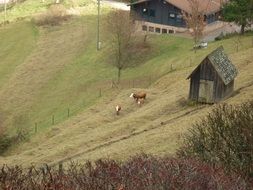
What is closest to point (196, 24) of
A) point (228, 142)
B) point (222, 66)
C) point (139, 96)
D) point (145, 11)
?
point (145, 11)

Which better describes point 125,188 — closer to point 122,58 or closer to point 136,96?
point 136,96

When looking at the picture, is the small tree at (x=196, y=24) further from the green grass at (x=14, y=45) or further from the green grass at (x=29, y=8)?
the green grass at (x=29, y=8)

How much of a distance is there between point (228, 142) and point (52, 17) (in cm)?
7142

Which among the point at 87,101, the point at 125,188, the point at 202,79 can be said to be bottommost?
the point at 87,101

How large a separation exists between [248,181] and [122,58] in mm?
51055

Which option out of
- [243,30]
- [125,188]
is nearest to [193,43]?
[243,30]

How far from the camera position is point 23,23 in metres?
92.1

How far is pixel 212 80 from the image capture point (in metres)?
47.2

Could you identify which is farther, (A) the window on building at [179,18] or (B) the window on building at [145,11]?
(B) the window on building at [145,11]

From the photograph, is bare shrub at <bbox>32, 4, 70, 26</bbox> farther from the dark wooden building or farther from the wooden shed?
the wooden shed

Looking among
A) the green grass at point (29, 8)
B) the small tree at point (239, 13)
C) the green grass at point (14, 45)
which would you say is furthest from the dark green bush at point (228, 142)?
the green grass at point (29, 8)

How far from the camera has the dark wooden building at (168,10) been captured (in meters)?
83.1

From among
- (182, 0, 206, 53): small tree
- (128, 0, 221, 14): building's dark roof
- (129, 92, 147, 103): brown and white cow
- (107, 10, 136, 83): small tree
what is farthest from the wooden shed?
(128, 0, 221, 14): building's dark roof

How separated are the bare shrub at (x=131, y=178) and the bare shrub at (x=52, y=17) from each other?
74.9 m
